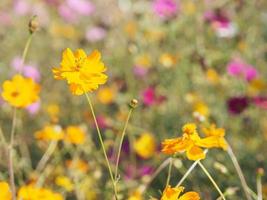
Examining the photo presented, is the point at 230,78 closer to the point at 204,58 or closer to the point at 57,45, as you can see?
the point at 204,58

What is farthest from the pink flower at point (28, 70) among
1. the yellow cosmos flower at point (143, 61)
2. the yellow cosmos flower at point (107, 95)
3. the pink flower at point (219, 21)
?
the pink flower at point (219, 21)

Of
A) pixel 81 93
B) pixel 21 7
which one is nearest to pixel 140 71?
pixel 21 7

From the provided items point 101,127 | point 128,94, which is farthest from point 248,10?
point 101,127

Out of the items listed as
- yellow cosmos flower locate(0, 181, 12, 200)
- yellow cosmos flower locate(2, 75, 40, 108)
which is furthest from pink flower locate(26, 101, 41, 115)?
yellow cosmos flower locate(0, 181, 12, 200)

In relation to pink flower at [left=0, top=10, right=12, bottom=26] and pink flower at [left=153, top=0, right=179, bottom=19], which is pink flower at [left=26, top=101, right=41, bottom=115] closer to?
pink flower at [left=153, top=0, right=179, bottom=19]

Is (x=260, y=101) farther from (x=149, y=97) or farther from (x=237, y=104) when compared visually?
(x=149, y=97)

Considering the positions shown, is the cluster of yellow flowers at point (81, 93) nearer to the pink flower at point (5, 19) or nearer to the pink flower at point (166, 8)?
the pink flower at point (166, 8)
